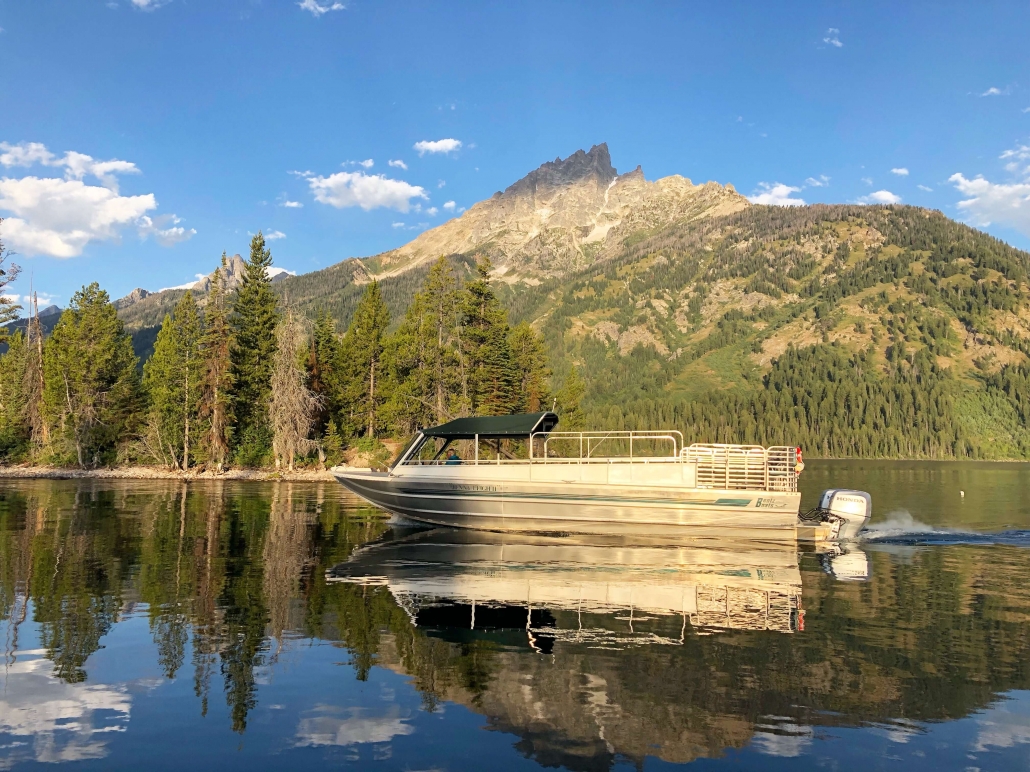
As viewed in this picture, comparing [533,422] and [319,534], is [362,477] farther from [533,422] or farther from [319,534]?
[533,422]

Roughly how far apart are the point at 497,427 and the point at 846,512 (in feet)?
37.2

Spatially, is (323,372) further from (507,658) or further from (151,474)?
(507,658)

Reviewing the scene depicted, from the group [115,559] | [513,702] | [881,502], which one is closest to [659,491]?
[513,702]

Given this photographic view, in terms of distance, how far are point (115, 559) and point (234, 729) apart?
1143 cm

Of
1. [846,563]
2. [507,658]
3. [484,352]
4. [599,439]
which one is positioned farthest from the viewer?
[484,352]

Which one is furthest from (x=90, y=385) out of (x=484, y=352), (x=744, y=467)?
(x=744, y=467)

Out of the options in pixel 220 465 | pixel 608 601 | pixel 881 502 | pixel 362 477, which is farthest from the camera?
pixel 220 465

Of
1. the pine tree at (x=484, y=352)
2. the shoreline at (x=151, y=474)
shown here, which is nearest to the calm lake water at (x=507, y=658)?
the shoreline at (x=151, y=474)

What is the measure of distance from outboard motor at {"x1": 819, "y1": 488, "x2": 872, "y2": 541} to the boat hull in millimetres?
1455

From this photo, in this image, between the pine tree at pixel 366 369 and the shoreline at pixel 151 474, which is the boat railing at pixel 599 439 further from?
the shoreline at pixel 151 474

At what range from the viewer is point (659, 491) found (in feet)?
69.3

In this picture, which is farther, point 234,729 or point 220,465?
point 220,465

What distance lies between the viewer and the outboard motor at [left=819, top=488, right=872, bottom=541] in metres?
21.2

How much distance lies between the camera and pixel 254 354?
58.2m
